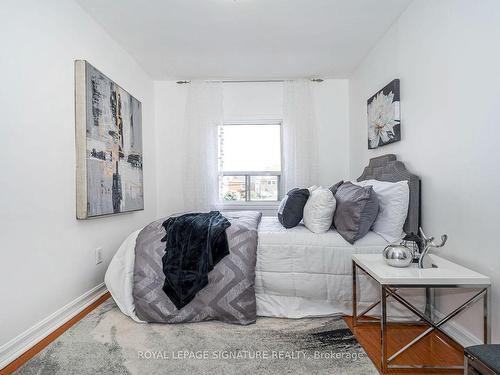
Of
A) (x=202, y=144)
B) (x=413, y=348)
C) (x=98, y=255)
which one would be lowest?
(x=413, y=348)

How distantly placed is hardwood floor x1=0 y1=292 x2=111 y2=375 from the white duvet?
1.14 feet

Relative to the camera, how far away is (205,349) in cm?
179

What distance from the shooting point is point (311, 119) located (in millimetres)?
4195

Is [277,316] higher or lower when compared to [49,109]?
lower

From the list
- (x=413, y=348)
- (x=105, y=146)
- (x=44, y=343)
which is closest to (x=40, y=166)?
(x=105, y=146)

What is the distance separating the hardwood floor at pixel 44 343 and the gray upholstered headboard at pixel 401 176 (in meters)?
2.62

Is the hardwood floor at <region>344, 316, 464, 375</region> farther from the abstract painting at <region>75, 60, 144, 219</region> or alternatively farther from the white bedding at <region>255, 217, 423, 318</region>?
the abstract painting at <region>75, 60, 144, 219</region>

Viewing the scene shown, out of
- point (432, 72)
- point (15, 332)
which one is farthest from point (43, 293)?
point (432, 72)

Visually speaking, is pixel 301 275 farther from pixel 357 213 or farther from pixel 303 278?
pixel 357 213

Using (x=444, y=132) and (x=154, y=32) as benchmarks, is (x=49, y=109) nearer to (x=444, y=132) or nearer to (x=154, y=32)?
(x=154, y=32)

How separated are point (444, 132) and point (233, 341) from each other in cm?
198

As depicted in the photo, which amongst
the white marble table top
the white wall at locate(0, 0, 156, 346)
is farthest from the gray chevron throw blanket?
the white marble table top

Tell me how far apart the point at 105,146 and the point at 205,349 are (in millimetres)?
1945

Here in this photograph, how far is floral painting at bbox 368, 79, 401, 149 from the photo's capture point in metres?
2.68
